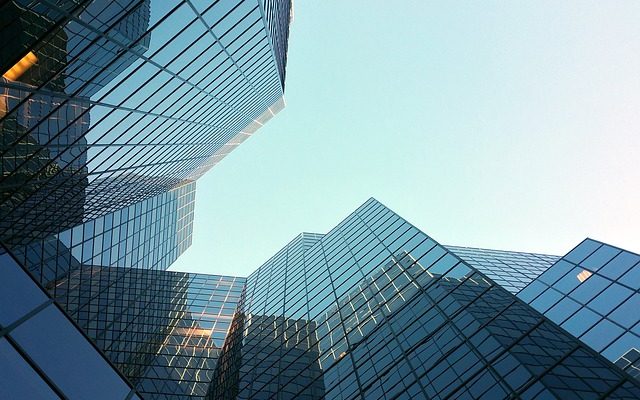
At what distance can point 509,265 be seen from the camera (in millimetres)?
42688

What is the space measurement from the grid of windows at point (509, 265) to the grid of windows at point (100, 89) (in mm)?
23446

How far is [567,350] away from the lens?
15.4m

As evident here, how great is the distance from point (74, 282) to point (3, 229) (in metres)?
7.59

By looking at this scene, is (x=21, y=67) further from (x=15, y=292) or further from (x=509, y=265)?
(x=509, y=265)

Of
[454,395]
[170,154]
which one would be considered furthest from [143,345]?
[454,395]

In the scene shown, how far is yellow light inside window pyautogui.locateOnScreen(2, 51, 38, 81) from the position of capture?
1083 centimetres

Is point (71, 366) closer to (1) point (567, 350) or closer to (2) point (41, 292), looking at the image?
(2) point (41, 292)

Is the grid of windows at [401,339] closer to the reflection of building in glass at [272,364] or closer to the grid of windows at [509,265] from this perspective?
the reflection of building in glass at [272,364]

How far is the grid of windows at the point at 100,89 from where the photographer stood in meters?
11.4

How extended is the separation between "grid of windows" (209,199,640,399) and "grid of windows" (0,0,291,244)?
13.5 m

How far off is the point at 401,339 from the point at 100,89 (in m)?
15.5

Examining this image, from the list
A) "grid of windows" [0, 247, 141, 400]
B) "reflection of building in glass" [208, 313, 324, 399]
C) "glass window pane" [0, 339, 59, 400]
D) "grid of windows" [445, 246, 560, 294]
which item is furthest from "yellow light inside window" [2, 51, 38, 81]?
"grid of windows" [445, 246, 560, 294]

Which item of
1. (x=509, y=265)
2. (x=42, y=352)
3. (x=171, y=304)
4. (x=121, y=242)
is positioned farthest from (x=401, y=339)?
(x=171, y=304)

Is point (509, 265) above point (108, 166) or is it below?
below
